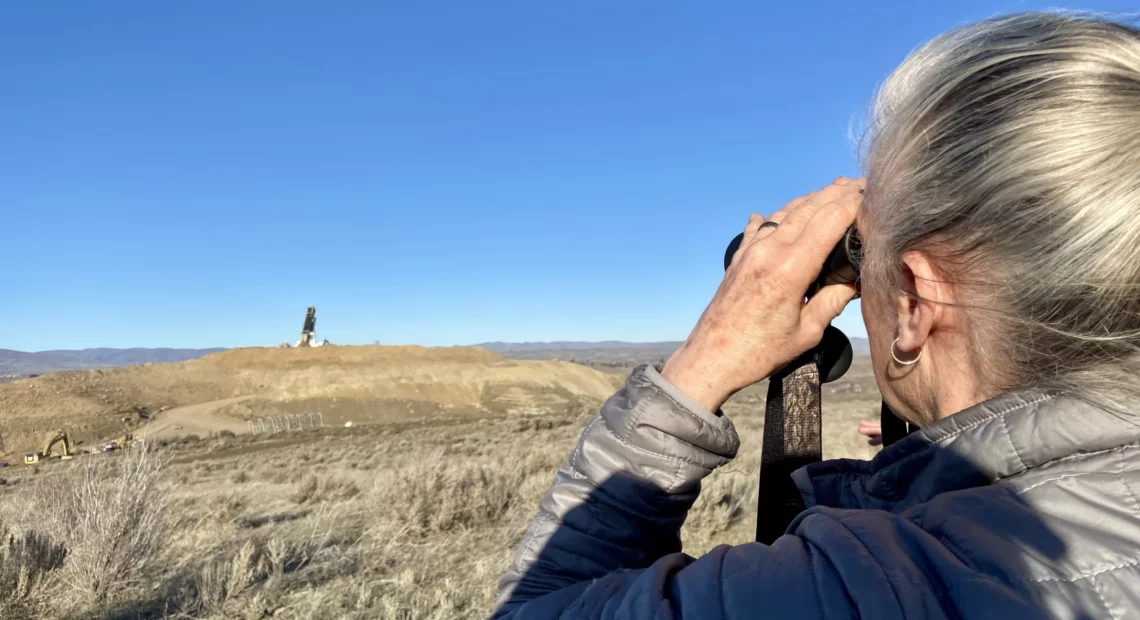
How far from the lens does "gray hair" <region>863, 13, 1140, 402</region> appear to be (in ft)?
2.92

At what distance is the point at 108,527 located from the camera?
193 inches

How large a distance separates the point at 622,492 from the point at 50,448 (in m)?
27.5

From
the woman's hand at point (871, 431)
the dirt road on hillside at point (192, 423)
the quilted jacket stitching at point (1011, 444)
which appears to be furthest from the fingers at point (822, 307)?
the dirt road on hillside at point (192, 423)

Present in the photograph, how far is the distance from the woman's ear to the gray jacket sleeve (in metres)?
0.33

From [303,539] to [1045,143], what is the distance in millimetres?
6479

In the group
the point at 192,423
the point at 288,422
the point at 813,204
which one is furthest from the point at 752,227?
the point at 192,423

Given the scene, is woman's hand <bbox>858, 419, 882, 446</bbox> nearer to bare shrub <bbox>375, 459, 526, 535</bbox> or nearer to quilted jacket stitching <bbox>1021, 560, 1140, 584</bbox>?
quilted jacket stitching <bbox>1021, 560, 1140, 584</bbox>

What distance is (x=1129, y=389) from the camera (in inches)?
36.5

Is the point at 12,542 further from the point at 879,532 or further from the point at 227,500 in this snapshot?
the point at 879,532

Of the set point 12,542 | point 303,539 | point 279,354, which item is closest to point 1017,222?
point 12,542

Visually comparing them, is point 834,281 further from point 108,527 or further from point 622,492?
point 108,527

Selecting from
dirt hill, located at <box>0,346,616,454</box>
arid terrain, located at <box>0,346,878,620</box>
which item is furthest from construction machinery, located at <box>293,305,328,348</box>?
arid terrain, located at <box>0,346,878,620</box>

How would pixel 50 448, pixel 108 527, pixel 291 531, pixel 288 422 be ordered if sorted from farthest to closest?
pixel 288 422 → pixel 50 448 → pixel 291 531 → pixel 108 527

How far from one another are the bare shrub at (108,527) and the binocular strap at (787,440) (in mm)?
4812
